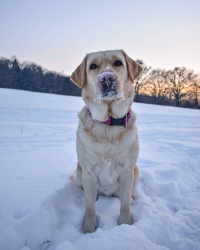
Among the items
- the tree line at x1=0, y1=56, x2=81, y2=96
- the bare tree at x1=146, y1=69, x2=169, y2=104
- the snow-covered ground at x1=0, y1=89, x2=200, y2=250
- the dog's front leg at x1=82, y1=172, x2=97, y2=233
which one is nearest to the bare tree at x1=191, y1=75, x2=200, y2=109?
the bare tree at x1=146, y1=69, x2=169, y2=104

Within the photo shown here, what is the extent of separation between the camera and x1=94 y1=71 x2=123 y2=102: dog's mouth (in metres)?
1.84

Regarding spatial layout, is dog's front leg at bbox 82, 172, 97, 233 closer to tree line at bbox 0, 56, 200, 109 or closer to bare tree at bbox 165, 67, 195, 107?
tree line at bbox 0, 56, 200, 109

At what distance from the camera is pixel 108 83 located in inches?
72.4

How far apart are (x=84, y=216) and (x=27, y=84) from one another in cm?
3865

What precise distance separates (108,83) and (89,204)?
136 cm

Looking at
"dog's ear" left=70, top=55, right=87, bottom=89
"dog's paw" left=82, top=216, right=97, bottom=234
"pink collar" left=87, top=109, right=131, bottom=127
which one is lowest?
"dog's paw" left=82, top=216, right=97, bottom=234

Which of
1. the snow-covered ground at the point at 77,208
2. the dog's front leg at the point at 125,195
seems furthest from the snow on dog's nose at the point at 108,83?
the snow-covered ground at the point at 77,208

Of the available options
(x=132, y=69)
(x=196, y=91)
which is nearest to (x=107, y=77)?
(x=132, y=69)

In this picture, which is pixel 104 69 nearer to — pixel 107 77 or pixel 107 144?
pixel 107 77

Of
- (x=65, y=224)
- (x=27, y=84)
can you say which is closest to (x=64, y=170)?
(x=65, y=224)

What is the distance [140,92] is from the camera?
40.2 metres

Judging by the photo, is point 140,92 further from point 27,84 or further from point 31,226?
point 31,226

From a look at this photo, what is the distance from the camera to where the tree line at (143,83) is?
35500mm

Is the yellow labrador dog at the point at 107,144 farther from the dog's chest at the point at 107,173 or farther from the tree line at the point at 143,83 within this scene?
the tree line at the point at 143,83
